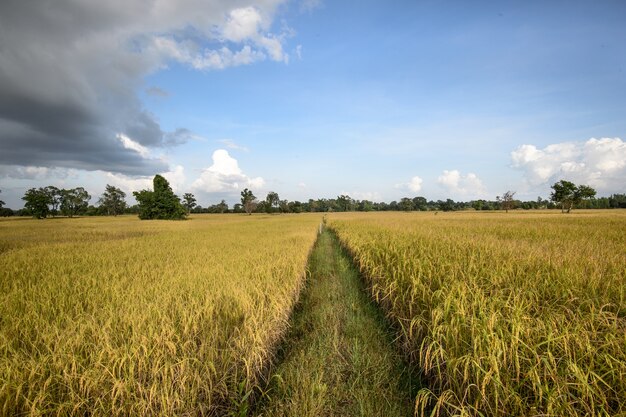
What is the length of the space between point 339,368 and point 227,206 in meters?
120

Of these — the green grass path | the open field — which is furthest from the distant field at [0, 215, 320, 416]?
the green grass path

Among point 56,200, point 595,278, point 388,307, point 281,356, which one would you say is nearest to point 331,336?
point 281,356

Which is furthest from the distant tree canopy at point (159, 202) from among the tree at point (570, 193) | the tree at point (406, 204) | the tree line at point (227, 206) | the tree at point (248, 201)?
the tree at point (406, 204)

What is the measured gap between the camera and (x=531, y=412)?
2250 millimetres

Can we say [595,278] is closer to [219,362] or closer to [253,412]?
[253,412]

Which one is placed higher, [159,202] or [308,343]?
[159,202]

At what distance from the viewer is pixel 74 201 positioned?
277ft

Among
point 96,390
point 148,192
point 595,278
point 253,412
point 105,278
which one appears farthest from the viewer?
point 148,192

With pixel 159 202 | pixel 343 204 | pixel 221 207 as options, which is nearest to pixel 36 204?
pixel 159 202

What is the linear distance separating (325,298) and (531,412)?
5.06 meters

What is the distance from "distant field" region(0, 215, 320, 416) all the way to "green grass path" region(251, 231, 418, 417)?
0.42 m

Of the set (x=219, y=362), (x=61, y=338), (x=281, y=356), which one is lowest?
(x=281, y=356)

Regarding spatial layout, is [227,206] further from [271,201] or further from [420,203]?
[420,203]

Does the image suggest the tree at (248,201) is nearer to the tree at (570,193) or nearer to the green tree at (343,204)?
the green tree at (343,204)
